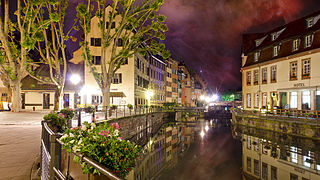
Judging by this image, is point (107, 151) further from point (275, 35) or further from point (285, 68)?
point (275, 35)

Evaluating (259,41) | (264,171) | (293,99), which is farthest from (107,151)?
(259,41)

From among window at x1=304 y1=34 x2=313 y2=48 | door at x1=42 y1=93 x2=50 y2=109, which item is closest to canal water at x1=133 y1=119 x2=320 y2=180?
window at x1=304 y1=34 x2=313 y2=48

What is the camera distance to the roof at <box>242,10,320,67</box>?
27.0 m

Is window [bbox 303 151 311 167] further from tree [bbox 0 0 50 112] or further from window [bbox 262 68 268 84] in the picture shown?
tree [bbox 0 0 50 112]

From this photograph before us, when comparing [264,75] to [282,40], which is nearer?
[282,40]

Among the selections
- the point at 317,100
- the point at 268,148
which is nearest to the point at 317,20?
the point at 317,100

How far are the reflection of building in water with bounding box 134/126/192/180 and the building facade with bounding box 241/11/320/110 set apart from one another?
14.4m

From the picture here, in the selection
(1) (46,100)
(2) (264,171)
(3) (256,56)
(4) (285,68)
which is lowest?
(2) (264,171)

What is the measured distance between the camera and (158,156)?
18641 millimetres

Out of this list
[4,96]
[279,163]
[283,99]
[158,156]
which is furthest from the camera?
[4,96]

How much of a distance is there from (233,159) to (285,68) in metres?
18.6

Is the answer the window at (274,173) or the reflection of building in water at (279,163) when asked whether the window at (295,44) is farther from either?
the window at (274,173)

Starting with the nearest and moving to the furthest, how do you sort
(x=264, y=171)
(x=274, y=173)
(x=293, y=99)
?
(x=274, y=173) → (x=264, y=171) → (x=293, y=99)

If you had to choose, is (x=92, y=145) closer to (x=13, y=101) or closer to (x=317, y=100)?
(x=13, y=101)
